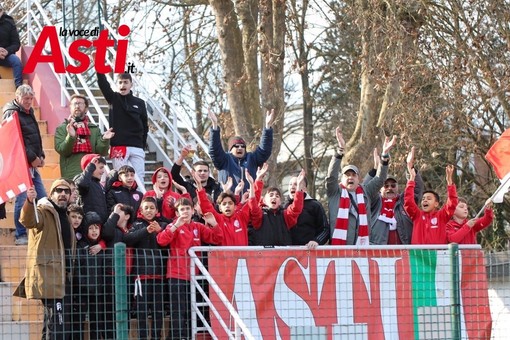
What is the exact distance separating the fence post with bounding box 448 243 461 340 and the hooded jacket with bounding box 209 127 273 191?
12.5 feet

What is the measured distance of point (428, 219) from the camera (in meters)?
15.0

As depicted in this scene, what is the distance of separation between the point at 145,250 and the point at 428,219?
371cm

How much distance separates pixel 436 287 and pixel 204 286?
254 centimetres

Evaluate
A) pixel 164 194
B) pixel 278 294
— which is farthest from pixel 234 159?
pixel 278 294

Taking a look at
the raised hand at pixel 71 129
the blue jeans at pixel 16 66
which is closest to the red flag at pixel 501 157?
the raised hand at pixel 71 129

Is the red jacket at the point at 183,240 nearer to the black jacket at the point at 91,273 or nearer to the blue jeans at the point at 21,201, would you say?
the black jacket at the point at 91,273

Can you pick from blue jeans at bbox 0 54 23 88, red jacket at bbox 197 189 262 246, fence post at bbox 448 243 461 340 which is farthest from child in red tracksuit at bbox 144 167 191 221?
blue jeans at bbox 0 54 23 88

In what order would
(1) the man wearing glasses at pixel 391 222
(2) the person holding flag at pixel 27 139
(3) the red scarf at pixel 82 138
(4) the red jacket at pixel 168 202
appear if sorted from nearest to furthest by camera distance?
1. (4) the red jacket at pixel 168 202
2. (2) the person holding flag at pixel 27 139
3. (1) the man wearing glasses at pixel 391 222
4. (3) the red scarf at pixel 82 138

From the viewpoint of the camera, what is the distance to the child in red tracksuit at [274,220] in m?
14.2

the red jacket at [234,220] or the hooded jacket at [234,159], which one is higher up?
the hooded jacket at [234,159]

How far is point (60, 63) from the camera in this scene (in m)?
19.2

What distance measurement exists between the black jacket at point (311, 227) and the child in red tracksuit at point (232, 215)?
542 mm

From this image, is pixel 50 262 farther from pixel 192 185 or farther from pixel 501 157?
pixel 501 157

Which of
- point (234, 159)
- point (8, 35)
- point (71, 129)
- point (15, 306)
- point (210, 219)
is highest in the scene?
point (8, 35)
